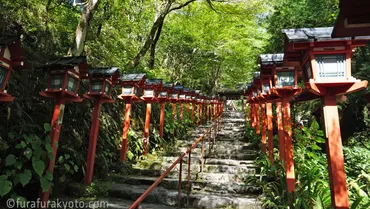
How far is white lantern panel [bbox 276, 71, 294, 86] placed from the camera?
5102 mm

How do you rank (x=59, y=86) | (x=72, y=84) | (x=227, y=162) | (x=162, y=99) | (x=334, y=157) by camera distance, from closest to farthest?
1. (x=334, y=157)
2. (x=59, y=86)
3. (x=72, y=84)
4. (x=227, y=162)
5. (x=162, y=99)

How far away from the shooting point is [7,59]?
3.47 m

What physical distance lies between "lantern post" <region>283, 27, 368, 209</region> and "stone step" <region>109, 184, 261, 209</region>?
1.99 m

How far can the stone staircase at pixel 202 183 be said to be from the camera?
5.07m

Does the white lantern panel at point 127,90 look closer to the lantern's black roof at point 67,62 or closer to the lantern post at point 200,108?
the lantern's black roof at point 67,62

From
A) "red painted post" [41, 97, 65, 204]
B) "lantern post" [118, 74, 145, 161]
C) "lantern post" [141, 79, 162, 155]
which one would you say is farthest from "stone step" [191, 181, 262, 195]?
"red painted post" [41, 97, 65, 204]

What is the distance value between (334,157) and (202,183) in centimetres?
331

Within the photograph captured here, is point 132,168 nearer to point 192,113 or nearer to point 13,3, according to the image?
point 13,3

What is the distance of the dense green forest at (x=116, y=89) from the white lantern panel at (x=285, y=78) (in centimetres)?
185

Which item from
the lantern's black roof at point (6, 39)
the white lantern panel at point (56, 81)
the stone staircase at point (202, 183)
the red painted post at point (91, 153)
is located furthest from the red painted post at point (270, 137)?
the lantern's black roof at point (6, 39)

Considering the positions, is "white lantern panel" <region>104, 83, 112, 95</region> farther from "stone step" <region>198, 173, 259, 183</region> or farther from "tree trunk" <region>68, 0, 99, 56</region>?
Result: "stone step" <region>198, 173, 259, 183</region>

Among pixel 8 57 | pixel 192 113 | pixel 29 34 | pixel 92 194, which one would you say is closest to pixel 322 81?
pixel 8 57

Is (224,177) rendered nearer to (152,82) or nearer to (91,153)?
(91,153)

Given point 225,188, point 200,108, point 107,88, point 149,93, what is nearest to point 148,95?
point 149,93
